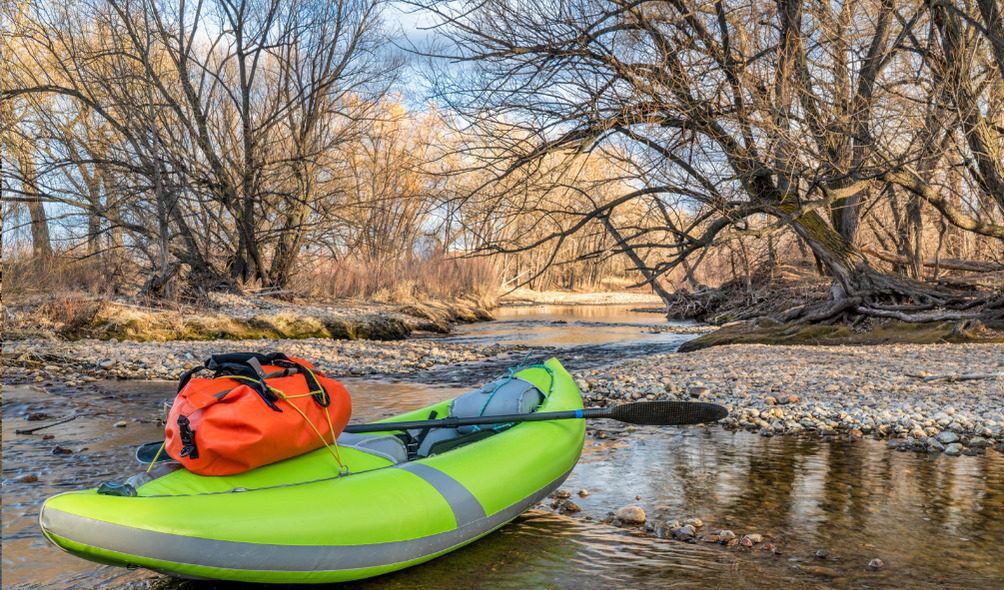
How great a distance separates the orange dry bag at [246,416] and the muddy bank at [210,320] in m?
8.76

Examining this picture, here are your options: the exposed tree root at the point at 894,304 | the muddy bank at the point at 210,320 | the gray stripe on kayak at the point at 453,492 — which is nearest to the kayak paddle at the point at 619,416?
the gray stripe on kayak at the point at 453,492

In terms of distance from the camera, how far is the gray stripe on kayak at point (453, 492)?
2988 millimetres

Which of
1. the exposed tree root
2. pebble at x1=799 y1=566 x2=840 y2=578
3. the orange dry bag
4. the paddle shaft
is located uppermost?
the exposed tree root

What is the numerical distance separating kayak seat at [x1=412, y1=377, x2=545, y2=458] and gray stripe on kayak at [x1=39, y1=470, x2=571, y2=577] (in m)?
1.06

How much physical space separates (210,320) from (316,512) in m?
→ 9.65

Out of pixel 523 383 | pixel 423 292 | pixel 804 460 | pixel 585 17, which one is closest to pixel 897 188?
pixel 585 17

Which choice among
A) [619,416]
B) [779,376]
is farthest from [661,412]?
[779,376]

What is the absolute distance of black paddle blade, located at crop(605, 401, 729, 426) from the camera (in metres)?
4.06

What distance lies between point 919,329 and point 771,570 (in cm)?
775

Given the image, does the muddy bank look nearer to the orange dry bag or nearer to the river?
the river

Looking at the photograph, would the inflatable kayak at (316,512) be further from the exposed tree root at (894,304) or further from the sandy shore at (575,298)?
the sandy shore at (575,298)

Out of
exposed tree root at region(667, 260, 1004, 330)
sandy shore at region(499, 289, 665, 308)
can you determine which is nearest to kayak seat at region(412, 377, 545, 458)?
exposed tree root at region(667, 260, 1004, 330)

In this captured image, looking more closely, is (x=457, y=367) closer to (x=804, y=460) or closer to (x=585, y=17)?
(x=585, y=17)

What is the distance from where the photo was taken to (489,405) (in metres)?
4.20
